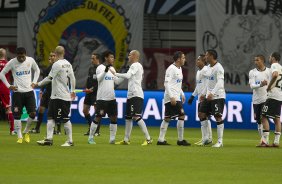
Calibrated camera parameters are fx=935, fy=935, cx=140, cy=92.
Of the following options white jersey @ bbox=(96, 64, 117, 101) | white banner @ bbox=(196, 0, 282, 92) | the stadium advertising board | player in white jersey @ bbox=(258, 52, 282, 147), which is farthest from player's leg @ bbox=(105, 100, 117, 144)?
white banner @ bbox=(196, 0, 282, 92)

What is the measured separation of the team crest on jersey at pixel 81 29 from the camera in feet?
122

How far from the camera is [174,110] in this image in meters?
22.9

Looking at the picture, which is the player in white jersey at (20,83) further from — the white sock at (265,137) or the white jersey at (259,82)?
the white sock at (265,137)

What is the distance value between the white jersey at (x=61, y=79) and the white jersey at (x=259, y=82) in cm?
466

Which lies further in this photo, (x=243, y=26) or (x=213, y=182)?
(x=243, y=26)

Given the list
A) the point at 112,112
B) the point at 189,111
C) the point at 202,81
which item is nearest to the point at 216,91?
the point at 202,81

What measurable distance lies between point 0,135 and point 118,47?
476 inches

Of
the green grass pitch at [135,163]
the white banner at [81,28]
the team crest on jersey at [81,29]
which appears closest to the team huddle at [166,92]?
the green grass pitch at [135,163]

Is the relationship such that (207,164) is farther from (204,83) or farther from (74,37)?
(74,37)

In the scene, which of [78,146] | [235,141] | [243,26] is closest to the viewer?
[78,146]

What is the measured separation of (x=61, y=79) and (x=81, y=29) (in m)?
17.4

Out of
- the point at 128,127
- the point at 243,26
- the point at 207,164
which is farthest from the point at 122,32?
the point at 207,164

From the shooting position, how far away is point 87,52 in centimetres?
3809

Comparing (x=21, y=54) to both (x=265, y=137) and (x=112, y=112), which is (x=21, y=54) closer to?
(x=112, y=112)
